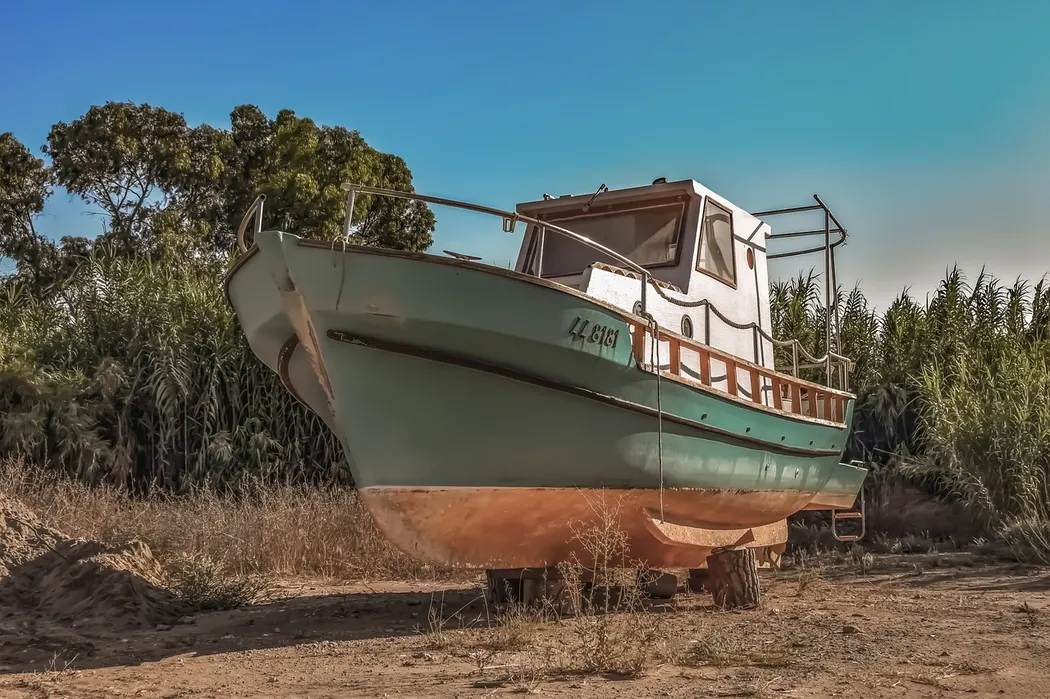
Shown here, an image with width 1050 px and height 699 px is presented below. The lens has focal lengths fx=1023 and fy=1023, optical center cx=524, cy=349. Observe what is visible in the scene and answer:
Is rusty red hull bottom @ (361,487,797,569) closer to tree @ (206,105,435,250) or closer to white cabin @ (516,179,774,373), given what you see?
white cabin @ (516,179,774,373)

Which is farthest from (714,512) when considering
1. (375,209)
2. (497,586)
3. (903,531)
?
(375,209)

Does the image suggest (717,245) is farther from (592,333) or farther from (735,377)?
(592,333)

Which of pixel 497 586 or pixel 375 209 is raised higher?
pixel 375 209

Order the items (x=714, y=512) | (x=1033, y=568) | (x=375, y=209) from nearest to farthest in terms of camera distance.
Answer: (x=714, y=512)
(x=1033, y=568)
(x=375, y=209)

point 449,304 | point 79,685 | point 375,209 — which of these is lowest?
point 79,685

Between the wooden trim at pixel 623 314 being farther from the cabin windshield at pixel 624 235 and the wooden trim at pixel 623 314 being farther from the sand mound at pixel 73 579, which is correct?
the sand mound at pixel 73 579

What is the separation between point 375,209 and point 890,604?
18.2 metres

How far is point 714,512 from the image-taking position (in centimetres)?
719

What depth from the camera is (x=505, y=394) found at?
19.6 ft

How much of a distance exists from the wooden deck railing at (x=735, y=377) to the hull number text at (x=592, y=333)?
0.20 metres

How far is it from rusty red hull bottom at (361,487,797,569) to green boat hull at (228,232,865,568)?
0.03 feet

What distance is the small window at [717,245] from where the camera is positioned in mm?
8031

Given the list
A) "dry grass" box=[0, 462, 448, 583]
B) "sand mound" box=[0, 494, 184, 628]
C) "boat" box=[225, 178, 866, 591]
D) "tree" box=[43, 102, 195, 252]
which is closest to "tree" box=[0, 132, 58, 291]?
"tree" box=[43, 102, 195, 252]

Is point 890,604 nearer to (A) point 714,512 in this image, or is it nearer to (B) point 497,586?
(A) point 714,512
